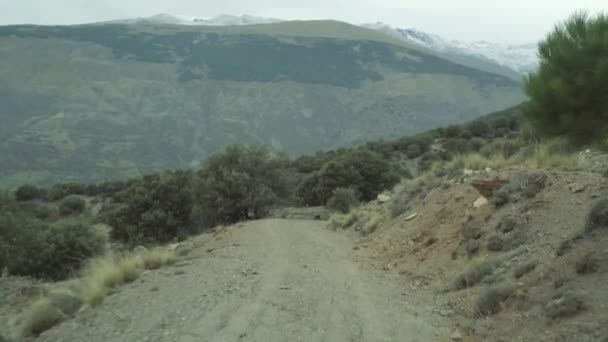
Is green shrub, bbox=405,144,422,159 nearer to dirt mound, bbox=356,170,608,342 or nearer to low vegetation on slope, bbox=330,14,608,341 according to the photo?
dirt mound, bbox=356,170,608,342

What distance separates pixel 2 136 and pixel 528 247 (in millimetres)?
120662

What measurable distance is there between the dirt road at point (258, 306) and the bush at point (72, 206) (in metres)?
42.7

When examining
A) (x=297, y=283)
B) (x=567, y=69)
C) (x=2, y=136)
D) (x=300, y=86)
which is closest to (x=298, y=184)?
(x=297, y=283)

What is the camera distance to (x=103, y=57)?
192m

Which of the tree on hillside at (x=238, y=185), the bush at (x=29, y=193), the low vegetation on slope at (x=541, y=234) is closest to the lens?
the low vegetation on slope at (x=541, y=234)

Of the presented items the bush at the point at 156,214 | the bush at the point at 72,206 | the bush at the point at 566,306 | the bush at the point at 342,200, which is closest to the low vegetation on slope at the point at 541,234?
the bush at the point at 566,306

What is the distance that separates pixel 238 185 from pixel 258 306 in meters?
22.0

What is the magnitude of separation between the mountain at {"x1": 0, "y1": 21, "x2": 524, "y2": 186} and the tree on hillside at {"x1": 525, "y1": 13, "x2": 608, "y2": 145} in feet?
298

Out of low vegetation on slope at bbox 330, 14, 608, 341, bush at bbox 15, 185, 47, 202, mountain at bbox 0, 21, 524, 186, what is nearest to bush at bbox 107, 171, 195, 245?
low vegetation on slope at bbox 330, 14, 608, 341

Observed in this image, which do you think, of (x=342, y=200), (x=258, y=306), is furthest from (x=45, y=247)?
(x=258, y=306)

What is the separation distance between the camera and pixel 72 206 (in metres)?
56.8

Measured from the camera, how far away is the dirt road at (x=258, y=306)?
9.33 m

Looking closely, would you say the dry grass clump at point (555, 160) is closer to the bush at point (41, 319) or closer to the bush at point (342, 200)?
the bush at point (41, 319)

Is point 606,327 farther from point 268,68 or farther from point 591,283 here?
point 268,68
